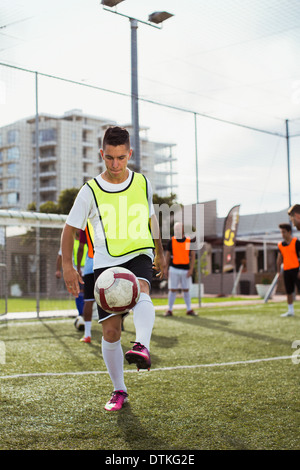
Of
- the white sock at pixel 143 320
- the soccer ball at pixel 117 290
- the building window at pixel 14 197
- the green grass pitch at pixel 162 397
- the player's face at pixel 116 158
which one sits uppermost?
the building window at pixel 14 197

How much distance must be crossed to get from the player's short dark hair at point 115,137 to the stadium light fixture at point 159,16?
766cm

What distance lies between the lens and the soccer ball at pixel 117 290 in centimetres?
306

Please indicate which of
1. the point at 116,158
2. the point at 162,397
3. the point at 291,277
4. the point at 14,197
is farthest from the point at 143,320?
the point at 14,197

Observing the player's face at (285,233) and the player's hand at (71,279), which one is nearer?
the player's hand at (71,279)

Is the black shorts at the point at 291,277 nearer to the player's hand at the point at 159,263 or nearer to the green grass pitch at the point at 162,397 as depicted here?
the green grass pitch at the point at 162,397

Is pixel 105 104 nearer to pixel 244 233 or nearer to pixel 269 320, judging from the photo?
pixel 269 320

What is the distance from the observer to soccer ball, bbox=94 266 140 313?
120 inches

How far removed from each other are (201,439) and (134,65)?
412 inches

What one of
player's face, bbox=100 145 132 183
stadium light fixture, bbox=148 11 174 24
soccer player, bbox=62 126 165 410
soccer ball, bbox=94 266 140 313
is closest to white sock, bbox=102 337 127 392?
soccer player, bbox=62 126 165 410

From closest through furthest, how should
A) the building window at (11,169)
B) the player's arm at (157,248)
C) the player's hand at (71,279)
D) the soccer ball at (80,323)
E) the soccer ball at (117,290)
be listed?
the soccer ball at (117,290) < the player's hand at (71,279) < the player's arm at (157,248) < the soccer ball at (80,323) < the building window at (11,169)

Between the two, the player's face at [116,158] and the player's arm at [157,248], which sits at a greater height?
the player's face at [116,158]

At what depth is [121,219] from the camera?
339 cm

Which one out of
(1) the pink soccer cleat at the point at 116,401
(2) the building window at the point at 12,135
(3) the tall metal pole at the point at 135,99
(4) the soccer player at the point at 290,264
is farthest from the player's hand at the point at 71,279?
(3) the tall metal pole at the point at 135,99

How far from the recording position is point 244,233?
2673cm
